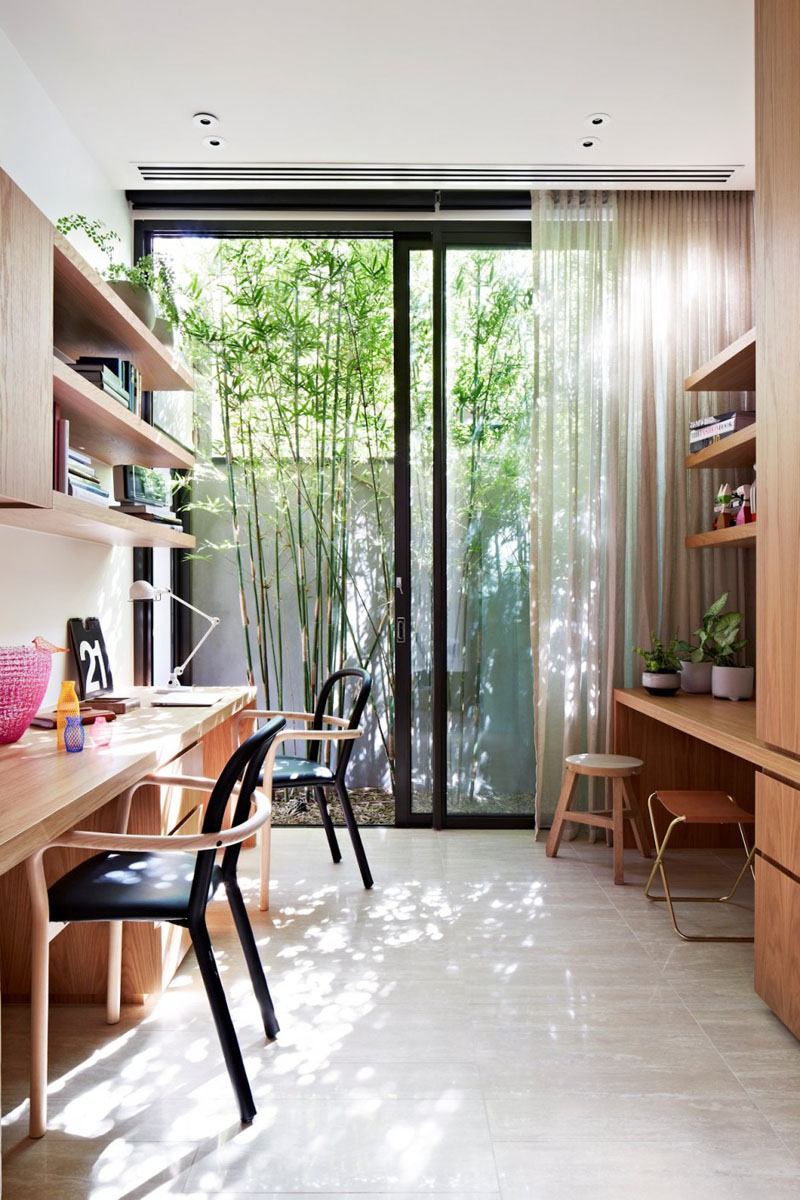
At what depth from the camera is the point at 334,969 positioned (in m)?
2.46

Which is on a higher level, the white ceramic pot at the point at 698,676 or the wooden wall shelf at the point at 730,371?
the wooden wall shelf at the point at 730,371

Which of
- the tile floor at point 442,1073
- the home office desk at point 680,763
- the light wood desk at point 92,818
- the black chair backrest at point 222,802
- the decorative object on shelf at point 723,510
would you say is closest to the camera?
the tile floor at point 442,1073

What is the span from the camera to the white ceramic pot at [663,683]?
3518 millimetres

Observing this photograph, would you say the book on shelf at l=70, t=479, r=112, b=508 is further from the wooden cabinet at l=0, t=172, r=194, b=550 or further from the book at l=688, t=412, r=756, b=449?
the book at l=688, t=412, r=756, b=449

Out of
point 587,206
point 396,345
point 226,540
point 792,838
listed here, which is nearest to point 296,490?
point 226,540

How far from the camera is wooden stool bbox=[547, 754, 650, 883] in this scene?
3.27 metres

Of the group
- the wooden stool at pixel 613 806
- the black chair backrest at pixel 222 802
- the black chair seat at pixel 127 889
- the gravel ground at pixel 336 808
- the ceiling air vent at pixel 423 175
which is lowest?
the gravel ground at pixel 336 808

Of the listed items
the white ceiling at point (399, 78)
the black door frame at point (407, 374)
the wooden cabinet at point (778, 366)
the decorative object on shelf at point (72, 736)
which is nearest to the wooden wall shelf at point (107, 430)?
the decorative object on shelf at point (72, 736)

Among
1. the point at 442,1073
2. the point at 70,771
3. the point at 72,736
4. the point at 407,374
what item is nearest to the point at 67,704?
the point at 72,736

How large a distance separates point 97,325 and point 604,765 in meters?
2.49

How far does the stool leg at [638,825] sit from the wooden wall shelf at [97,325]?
2581 mm

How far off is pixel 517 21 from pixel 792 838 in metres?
2.53

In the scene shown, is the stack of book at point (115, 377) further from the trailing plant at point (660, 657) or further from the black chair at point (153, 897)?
the trailing plant at point (660, 657)

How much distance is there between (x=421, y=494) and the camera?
13.2ft
